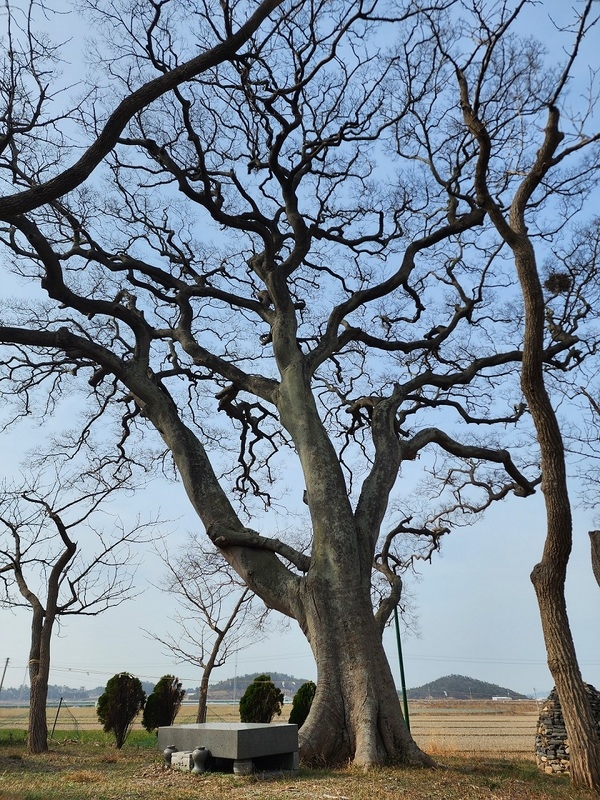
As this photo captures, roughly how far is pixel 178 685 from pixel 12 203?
13.0m

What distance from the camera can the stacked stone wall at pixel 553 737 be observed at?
10008 millimetres

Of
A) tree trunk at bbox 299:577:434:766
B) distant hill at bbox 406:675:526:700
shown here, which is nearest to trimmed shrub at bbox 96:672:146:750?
tree trunk at bbox 299:577:434:766

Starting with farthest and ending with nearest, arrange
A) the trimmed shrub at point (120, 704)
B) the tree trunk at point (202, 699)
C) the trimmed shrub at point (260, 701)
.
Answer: the tree trunk at point (202, 699), the trimmed shrub at point (260, 701), the trimmed shrub at point (120, 704)

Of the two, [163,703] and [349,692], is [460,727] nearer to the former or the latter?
[163,703]

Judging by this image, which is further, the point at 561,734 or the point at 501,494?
the point at 501,494

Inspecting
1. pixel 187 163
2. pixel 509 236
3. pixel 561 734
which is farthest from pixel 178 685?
pixel 509 236

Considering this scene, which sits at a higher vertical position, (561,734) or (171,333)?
(171,333)

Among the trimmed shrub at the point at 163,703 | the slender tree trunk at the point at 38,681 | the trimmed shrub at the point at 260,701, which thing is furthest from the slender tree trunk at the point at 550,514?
the trimmed shrub at the point at 163,703

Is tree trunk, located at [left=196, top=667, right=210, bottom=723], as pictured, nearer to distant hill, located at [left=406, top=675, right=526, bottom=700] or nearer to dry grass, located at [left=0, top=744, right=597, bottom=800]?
dry grass, located at [left=0, top=744, right=597, bottom=800]

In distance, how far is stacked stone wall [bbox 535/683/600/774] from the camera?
1001 cm

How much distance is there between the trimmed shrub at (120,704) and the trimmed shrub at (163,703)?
0.29 m

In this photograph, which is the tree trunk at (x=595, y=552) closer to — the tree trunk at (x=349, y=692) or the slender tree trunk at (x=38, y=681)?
the tree trunk at (x=349, y=692)

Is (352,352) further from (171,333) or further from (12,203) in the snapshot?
(12,203)

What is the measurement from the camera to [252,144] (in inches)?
430
